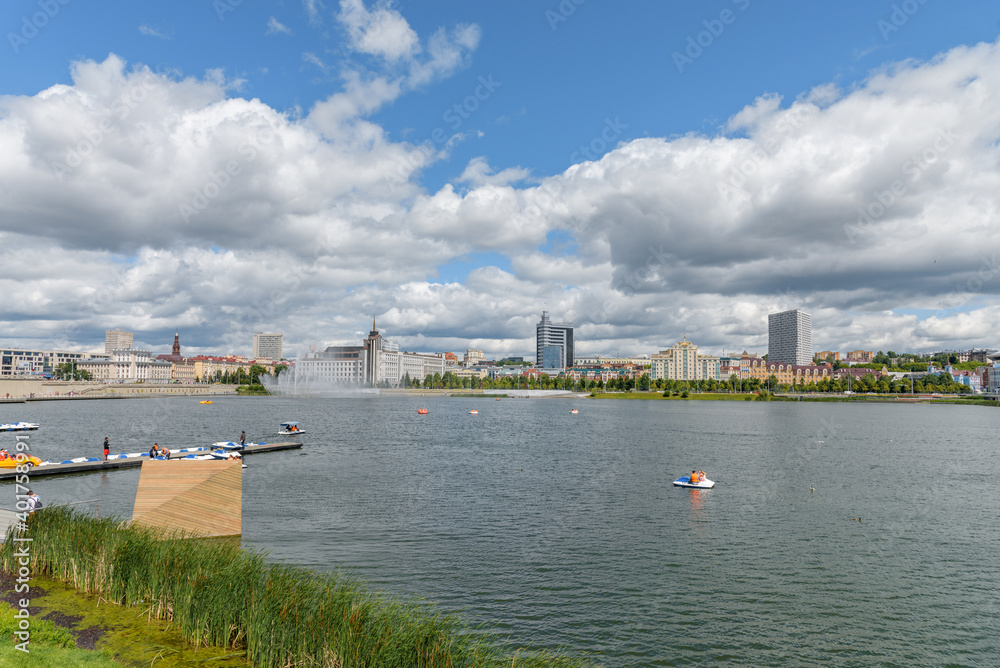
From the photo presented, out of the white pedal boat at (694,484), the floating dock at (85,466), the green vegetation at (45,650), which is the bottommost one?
the white pedal boat at (694,484)

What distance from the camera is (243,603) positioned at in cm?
1678

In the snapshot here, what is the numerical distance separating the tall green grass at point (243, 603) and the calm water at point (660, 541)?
18.2ft

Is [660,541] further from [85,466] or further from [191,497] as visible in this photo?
[85,466]

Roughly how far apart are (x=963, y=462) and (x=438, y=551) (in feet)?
230

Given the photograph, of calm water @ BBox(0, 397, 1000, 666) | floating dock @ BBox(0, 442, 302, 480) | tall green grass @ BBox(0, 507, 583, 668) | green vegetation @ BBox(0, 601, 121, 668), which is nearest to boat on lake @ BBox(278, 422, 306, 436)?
calm water @ BBox(0, 397, 1000, 666)

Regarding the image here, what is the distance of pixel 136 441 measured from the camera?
79.5 metres

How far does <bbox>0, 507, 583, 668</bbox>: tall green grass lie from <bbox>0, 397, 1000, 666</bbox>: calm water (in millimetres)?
5532

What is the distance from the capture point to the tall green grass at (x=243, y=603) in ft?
48.6

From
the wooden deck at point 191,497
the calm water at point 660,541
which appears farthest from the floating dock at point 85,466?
the wooden deck at point 191,497

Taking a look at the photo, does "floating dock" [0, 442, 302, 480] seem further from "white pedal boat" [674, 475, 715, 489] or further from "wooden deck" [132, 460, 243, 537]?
"white pedal boat" [674, 475, 715, 489]

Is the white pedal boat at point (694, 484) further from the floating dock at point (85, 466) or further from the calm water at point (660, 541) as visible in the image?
the floating dock at point (85, 466)

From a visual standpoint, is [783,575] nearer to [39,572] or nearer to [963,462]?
[39,572]

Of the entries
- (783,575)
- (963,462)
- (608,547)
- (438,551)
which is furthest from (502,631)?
(963,462)

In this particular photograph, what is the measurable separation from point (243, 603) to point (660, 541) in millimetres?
24645
